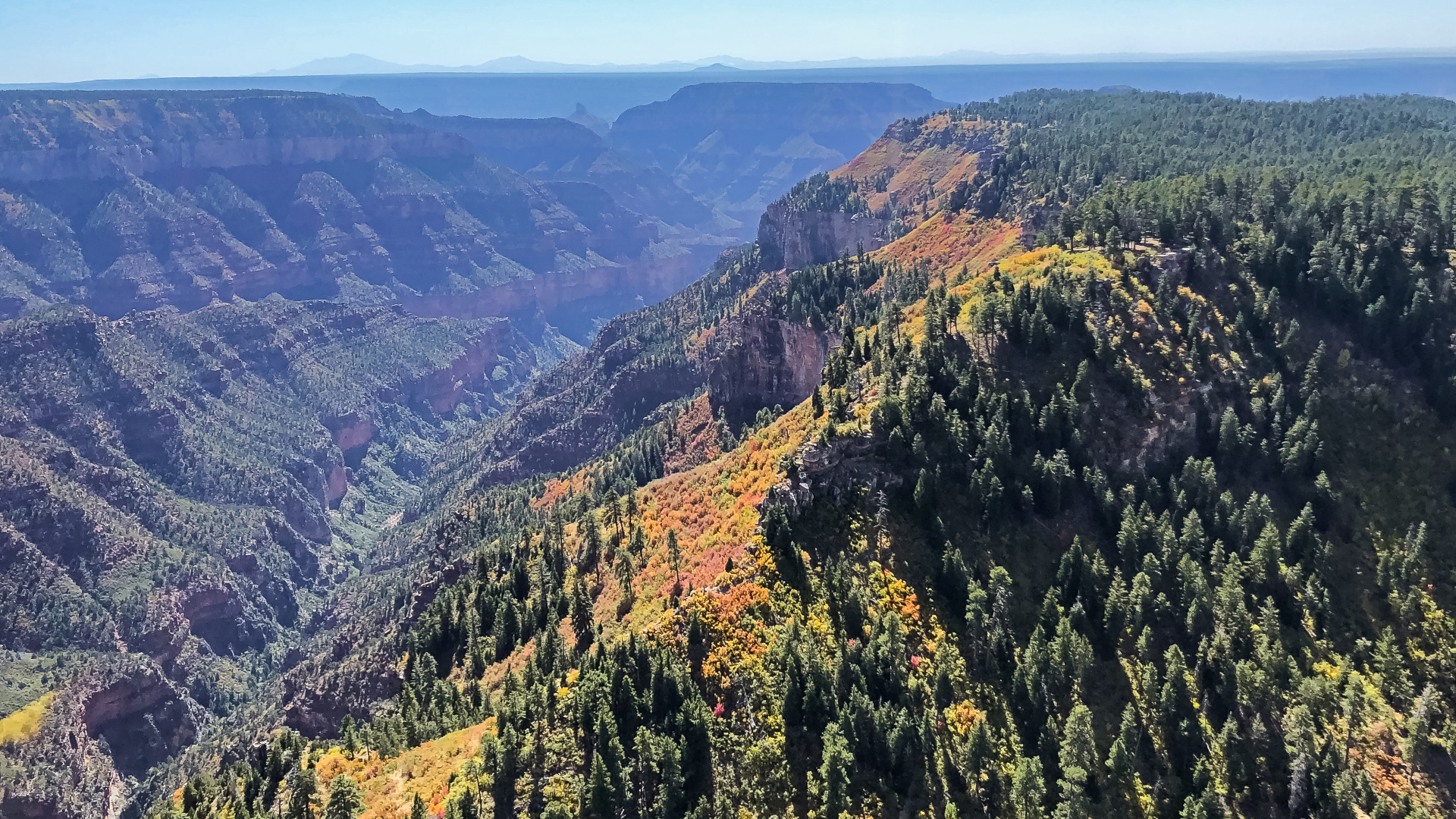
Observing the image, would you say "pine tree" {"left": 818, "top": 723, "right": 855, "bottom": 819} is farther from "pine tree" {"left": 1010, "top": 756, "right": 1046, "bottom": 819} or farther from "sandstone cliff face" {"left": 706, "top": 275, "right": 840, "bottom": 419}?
"sandstone cliff face" {"left": 706, "top": 275, "right": 840, "bottom": 419}

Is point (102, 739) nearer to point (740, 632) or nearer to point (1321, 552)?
point (740, 632)

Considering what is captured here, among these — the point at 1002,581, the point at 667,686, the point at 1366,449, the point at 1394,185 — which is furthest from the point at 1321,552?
the point at 1394,185

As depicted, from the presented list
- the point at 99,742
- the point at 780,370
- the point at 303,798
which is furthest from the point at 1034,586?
the point at 99,742

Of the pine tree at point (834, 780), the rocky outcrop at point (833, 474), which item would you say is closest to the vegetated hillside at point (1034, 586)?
the rocky outcrop at point (833, 474)

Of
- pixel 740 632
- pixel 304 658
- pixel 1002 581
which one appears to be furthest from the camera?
pixel 304 658

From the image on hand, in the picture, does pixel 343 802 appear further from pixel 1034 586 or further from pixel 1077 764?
pixel 1034 586

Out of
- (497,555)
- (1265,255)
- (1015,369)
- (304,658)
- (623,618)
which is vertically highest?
(1265,255)

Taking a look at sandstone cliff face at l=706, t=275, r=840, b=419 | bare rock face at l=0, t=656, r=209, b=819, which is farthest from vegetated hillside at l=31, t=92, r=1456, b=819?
bare rock face at l=0, t=656, r=209, b=819

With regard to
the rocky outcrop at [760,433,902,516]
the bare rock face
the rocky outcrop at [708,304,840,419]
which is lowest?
the bare rock face
